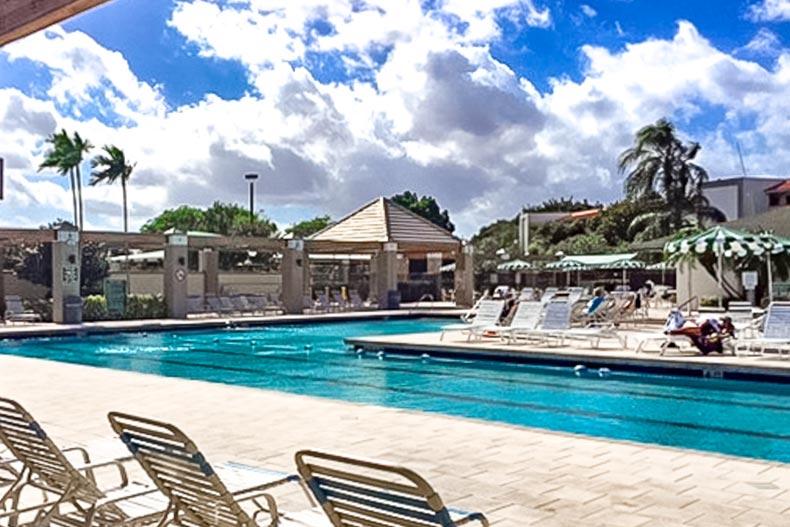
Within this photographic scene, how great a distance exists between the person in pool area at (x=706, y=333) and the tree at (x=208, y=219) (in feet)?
133

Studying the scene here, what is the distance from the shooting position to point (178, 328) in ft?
71.3

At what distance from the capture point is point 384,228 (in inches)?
1131

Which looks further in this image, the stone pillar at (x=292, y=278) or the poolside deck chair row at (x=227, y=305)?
the stone pillar at (x=292, y=278)

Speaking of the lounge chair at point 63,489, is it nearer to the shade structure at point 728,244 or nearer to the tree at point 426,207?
the shade structure at point 728,244

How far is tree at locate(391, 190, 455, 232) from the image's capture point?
234 ft

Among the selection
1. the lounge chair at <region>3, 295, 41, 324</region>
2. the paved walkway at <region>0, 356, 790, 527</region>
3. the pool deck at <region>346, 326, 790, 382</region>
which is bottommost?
the paved walkway at <region>0, 356, 790, 527</region>

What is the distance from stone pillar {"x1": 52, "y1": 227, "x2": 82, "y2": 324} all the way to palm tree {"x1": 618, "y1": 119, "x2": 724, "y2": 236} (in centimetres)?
2607

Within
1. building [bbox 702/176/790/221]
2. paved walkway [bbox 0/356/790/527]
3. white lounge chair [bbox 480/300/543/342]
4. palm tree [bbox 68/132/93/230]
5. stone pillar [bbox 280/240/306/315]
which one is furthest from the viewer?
building [bbox 702/176/790/221]

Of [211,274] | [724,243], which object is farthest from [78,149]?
[724,243]

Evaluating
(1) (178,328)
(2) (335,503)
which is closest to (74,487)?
(2) (335,503)

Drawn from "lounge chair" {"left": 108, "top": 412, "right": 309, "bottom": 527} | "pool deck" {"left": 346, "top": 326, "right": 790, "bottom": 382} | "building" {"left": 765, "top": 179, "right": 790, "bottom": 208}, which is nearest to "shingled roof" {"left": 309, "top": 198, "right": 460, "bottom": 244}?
"pool deck" {"left": 346, "top": 326, "right": 790, "bottom": 382}

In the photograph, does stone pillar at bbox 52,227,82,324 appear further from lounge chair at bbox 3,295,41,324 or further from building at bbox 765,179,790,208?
building at bbox 765,179,790,208

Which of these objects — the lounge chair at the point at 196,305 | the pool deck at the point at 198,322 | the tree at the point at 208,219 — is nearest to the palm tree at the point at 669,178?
the pool deck at the point at 198,322

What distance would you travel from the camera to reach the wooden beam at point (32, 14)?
344 cm
